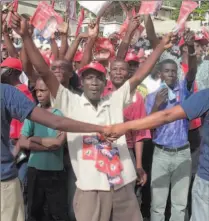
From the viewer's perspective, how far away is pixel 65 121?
2.80 meters

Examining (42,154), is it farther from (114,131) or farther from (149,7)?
(149,7)

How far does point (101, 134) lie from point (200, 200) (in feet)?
2.69

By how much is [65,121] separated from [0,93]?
1.61 ft

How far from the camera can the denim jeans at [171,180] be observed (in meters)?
3.83

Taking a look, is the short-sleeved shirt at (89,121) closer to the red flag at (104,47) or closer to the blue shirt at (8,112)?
the blue shirt at (8,112)

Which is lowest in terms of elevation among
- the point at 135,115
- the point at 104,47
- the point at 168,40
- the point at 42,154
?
the point at 42,154

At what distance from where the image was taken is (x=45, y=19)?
434cm

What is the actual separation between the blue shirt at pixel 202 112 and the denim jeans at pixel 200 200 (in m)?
0.05

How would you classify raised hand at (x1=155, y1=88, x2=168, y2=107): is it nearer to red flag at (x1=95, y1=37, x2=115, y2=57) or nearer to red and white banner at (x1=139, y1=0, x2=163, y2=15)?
red and white banner at (x1=139, y1=0, x2=163, y2=15)

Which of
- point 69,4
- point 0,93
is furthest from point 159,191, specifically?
point 69,4

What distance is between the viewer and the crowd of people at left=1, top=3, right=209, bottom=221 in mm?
2746

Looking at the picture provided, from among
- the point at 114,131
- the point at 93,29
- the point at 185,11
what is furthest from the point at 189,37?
the point at 114,131

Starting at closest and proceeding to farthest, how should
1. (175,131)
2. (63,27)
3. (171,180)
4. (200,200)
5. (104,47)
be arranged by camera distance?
(200,200) → (175,131) → (171,180) → (63,27) → (104,47)

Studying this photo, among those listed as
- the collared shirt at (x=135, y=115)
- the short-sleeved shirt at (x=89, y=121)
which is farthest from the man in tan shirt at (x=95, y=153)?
the collared shirt at (x=135, y=115)
